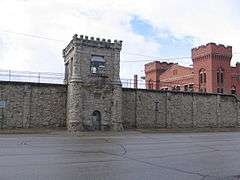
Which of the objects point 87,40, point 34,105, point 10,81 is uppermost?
point 87,40

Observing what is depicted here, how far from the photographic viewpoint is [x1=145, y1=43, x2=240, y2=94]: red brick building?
7219 centimetres

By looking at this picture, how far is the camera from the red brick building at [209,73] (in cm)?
7219

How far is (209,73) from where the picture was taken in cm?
7194

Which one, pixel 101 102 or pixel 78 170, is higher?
pixel 101 102

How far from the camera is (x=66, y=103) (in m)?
39.3

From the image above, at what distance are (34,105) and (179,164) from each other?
26.6 m

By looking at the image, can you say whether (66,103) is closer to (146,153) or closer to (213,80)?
(146,153)

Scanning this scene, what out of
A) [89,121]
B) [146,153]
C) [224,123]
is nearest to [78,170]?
[146,153]

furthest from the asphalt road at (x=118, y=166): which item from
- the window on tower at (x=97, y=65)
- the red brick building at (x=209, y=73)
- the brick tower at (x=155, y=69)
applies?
the brick tower at (x=155, y=69)

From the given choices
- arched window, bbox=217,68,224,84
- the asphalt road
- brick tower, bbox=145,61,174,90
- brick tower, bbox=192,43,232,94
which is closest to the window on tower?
the asphalt road

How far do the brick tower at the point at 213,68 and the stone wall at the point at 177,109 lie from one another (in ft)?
60.0

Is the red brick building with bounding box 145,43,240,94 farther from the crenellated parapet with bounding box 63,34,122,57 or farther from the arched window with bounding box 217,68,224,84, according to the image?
the crenellated parapet with bounding box 63,34,122,57

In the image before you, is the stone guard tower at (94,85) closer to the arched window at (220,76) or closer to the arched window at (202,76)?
the arched window at (202,76)

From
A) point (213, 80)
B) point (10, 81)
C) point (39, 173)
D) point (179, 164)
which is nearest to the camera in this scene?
point (39, 173)
